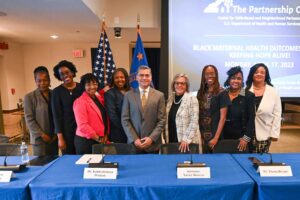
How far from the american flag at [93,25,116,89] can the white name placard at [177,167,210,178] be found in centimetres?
241

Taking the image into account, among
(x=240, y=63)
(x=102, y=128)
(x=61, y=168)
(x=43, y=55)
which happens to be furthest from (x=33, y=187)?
(x=43, y=55)

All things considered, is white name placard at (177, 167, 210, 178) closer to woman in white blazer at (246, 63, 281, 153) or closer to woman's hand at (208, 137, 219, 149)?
woman's hand at (208, 137, 219, 149)

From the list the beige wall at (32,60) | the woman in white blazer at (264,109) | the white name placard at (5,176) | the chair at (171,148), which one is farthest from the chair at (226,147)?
the beige wall at (32,60)

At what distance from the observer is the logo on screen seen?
3.46m

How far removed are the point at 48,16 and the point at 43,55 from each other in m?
4.46

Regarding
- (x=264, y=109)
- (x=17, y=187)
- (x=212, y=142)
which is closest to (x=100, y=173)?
(x=17, y=187)

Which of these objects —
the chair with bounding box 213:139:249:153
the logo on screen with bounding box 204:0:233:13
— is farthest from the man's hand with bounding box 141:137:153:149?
the logo on screen with bounding box 204:0:233:13

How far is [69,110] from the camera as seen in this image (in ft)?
8.18

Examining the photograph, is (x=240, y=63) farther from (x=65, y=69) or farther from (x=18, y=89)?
(x=18, y=89)

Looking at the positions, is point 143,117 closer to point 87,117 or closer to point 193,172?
point 87,117

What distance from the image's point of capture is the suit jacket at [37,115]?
2.57m

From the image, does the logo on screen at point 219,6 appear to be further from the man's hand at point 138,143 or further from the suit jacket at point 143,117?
the man's hand at point 138,143

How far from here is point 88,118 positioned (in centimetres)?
238

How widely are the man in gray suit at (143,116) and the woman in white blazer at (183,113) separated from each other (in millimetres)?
124
